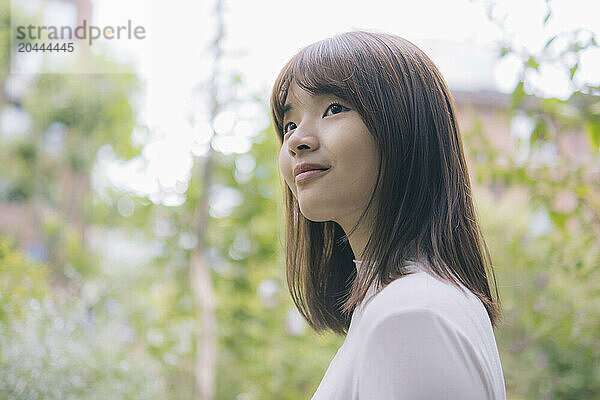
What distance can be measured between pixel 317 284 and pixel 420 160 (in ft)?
0.96

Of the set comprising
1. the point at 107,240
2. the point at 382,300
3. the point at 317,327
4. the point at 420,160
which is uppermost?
the point at 420,160

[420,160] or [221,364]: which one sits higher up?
[420,160]

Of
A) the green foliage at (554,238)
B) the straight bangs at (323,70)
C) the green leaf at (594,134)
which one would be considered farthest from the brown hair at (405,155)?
the green leaf at (594,134)

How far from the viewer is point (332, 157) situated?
642 millimetres

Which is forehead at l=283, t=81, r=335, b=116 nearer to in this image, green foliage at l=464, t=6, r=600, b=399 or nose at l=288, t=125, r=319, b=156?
nose at l=288, t=125, r=319, b=156

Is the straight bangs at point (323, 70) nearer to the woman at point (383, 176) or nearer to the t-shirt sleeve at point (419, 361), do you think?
the woman at point (383, 176)

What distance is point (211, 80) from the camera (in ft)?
9.69

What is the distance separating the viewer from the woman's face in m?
0.63

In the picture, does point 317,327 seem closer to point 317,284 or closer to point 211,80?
point 317,284

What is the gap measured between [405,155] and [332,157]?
7 centimetres

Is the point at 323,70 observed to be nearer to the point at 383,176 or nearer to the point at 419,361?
the point at 383,176

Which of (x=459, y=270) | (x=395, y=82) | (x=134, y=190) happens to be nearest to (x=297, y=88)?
(x=395, y=82)

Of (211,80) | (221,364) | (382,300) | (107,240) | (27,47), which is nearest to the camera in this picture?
(382,300)

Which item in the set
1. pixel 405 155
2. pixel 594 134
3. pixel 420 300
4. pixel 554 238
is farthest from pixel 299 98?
pixel 554 238
